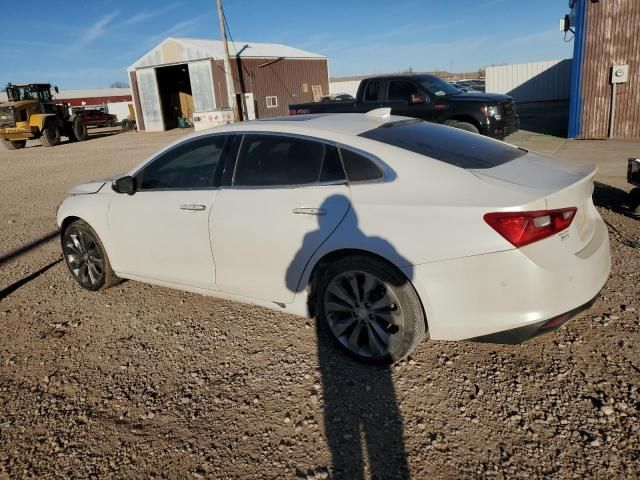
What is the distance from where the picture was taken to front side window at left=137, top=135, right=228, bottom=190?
390cm

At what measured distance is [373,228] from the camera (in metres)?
3.03

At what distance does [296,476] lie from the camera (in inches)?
97.9

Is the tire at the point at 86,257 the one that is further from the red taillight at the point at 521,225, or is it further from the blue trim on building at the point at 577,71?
the blue trim on building at the point at 577,71

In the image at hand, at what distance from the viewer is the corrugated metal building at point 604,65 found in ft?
42.5

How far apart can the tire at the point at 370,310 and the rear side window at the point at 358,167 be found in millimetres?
501

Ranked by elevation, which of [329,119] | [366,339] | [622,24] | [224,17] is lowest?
[366,339]

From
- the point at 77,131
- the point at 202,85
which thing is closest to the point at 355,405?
the point at 202,85

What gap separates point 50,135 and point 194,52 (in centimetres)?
866

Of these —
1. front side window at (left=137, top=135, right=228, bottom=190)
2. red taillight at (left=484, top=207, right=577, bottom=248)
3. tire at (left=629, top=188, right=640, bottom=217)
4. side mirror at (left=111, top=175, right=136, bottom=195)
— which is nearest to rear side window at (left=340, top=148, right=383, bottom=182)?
red taillight at (left=484, top=207, right=577, bottom=248)

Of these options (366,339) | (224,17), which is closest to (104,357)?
(366,339)

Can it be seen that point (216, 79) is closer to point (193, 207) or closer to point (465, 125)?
point (465, 125)

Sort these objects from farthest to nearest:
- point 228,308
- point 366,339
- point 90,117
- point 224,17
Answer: point 90,117, point 224,17, point 228,308, point 366,339

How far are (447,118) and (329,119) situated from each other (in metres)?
7.86

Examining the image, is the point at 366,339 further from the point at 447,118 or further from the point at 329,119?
the point at 447,118
